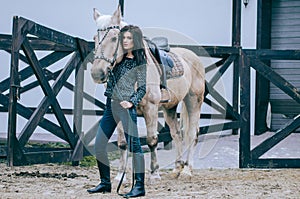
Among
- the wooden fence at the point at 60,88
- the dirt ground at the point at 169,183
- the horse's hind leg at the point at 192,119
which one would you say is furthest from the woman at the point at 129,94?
the horse's hind leg at the point at 192,119

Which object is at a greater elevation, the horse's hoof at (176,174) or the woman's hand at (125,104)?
the woman's hand at (125,104)

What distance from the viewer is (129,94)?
467 cm

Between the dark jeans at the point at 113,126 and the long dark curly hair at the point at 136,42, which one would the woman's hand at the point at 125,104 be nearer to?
the dark jeans at the point at 113,126

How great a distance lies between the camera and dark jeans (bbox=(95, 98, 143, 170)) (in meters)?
4.67

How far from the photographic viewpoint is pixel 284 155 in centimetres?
798

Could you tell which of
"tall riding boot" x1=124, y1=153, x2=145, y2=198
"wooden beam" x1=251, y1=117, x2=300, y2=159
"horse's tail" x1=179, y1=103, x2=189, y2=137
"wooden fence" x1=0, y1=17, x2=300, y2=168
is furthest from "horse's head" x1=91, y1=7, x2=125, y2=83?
"wooden beam" x1=251, y1=117, x2=300, y2=159

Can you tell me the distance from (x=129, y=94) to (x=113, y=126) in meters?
0.30

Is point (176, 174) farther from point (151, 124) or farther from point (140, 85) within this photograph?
point (140, 85)

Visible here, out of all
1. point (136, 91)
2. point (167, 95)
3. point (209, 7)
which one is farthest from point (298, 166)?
point (209, 7)

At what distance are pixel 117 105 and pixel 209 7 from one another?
615 centimetres

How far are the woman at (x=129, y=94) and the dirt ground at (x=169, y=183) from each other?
0.26 m

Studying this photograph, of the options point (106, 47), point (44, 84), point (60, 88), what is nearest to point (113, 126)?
point (106, 47)

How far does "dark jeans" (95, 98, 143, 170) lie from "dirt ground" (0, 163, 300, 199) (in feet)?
1.11

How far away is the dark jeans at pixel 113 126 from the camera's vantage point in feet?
15.3
